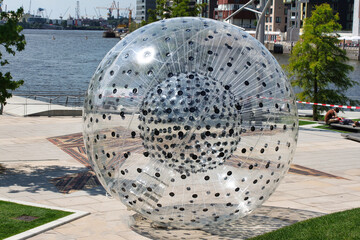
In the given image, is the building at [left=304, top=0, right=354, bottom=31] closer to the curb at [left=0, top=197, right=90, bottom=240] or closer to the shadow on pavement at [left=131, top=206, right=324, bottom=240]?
the shadow on pavement at [left=131, top=206, right=324, bottom=240]

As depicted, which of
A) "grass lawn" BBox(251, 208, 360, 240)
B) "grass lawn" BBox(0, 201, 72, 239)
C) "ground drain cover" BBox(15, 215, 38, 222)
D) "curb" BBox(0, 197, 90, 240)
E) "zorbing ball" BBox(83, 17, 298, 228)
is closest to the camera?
"zorbing ball" BBox(83, 17, 298, 228)

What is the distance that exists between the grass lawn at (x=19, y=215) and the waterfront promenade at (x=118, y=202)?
0.46 m

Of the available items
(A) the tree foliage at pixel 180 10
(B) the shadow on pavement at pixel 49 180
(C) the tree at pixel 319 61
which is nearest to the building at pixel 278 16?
(A) the tree foliage at pixel 180 10

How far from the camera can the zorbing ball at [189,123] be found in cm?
963

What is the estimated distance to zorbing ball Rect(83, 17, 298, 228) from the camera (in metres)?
9.63

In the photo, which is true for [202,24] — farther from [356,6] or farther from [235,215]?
[356,6]

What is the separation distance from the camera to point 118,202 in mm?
12672

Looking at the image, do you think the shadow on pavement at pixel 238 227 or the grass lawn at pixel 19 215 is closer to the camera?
the shadow on pavement at pixel 238 227

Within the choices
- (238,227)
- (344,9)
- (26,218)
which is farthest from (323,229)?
(344,9)

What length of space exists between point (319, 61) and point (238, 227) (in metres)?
21.0

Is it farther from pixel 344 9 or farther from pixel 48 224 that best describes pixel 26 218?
pixel 344 9

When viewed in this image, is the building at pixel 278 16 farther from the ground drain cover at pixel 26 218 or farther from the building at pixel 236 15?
the ground drain cover at pixel 26 218

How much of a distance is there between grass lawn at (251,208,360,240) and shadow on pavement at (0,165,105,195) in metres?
4.63

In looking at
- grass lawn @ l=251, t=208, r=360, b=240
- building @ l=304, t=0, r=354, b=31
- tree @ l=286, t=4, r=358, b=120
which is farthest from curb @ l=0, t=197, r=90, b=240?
building @ l=304, t=0, r=354, b=31
